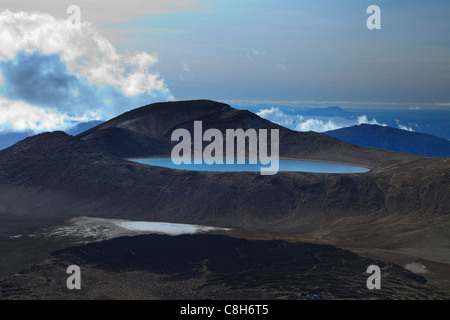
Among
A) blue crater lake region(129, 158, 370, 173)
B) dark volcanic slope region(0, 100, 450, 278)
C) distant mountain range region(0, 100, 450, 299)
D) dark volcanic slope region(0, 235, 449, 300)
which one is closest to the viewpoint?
dark volcanic slope region(0, 235, 449, 300)

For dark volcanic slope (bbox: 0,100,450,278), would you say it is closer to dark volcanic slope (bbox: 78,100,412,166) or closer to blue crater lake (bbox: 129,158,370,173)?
blue crater lake (bbox: 129,158,370,173)

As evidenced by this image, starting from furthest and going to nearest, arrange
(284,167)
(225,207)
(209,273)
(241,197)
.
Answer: (284,167)
(241,197)
(225,207)
(209,273)

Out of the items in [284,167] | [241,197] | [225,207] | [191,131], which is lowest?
[225,207]

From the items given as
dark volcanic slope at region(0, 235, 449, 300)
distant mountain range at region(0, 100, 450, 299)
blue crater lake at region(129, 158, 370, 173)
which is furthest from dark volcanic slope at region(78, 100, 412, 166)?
dark volcanic slope at region(0, 235, 449, 300)

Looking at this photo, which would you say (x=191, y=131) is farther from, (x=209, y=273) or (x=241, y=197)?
(x=209, y=273)

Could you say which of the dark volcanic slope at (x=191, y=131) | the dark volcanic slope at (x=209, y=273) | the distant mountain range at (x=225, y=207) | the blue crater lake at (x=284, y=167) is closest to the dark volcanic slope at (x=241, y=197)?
A: the distant mountain range at (x=225, y=207)

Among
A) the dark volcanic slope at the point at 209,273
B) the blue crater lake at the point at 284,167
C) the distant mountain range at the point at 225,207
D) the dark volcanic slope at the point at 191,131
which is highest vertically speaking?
the dark volcanic slope at the point at 191,131

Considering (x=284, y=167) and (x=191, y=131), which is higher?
(x=191, y=131)

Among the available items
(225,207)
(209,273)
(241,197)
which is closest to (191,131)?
(241,197)

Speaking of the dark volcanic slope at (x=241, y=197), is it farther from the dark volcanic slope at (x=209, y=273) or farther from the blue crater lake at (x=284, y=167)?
the dark volcanic slope at (x=209, y=273)
